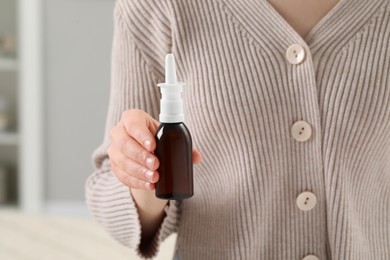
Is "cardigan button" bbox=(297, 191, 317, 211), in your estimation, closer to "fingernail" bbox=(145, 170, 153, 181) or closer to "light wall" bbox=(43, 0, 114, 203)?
"fingernail" bbox=(145, 170, 153, 181)

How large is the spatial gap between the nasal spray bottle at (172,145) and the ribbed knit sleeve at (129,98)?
5.1 inches

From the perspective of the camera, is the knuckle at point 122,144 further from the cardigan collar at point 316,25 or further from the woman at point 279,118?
the cardigan collar at point 316,25

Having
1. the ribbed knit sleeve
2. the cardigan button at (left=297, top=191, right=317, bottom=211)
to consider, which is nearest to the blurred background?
the ribbed knit sleeve

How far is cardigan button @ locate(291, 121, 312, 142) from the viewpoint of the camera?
85cm

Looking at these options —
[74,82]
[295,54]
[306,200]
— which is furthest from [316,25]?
[74,82]

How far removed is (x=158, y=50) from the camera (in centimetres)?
91

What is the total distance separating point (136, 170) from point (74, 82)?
253 cm

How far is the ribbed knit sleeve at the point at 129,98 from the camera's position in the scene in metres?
0.91

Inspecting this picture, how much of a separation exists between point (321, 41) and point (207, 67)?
148 millimetres

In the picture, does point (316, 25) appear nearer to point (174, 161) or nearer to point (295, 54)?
point (295, 54)

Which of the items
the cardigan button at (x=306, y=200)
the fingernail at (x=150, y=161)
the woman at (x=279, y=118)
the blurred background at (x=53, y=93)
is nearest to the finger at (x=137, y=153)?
the fingernail at (x=150, y=161)

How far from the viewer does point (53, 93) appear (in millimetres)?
3234

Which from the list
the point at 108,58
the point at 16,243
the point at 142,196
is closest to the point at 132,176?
the point at 142,196

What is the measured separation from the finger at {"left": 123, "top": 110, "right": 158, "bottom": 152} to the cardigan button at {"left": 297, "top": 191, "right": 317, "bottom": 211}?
0.72 ft
